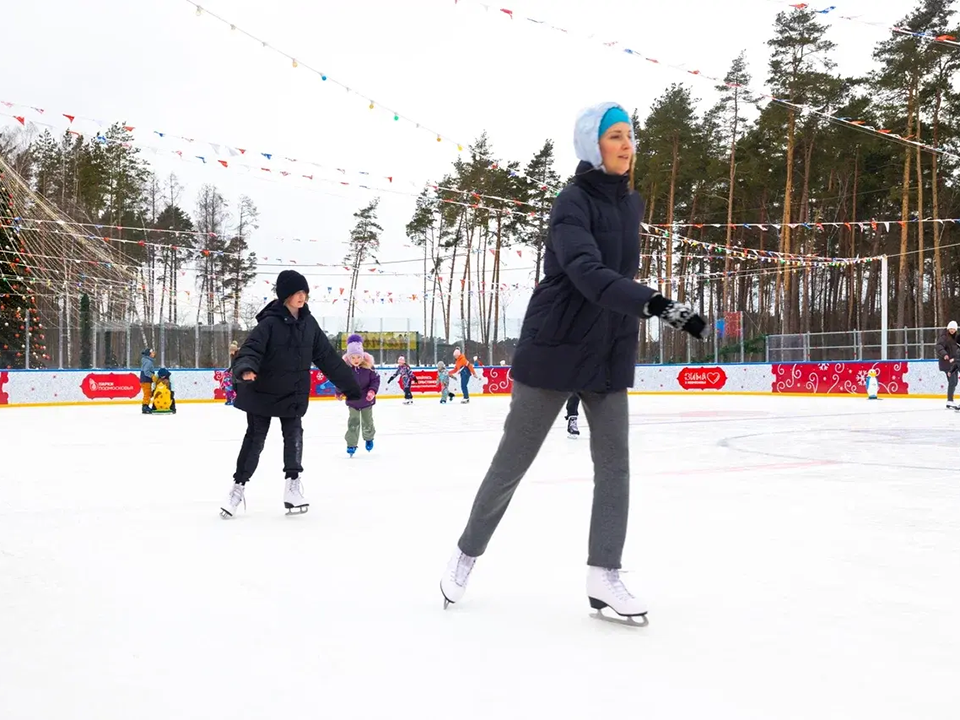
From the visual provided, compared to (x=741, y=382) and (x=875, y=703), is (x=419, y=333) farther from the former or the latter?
(x=875, y=703)

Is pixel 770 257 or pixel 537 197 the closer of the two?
pixel 770 257

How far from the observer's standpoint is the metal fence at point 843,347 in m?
22.2

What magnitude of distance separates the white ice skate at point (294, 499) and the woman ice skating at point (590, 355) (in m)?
2.13

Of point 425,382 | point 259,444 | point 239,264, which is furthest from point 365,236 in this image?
point 259,444

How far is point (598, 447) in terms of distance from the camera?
9.27ft

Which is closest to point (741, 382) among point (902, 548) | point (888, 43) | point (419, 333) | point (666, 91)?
point (419, 333)

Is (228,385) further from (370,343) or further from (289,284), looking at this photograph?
(289,284)

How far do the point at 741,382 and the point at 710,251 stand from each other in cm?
1434

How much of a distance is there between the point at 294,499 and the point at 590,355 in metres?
2.65

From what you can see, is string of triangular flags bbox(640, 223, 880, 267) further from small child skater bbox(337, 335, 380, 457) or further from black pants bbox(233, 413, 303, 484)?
black pants bbox(233, 413, 303, 484)

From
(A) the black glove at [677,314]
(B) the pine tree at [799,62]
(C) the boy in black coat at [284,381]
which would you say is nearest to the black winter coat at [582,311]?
(A) the black glove at [677,314]

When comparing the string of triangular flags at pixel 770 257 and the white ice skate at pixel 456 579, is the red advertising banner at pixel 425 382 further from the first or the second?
the white ice skate at pixel 456 579

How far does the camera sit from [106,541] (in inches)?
162

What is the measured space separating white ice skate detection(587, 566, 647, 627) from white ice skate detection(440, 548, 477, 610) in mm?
376
